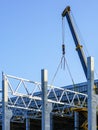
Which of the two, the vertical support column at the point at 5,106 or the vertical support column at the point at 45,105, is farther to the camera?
the vertical support column at the point at 5,106

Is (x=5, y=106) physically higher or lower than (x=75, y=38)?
lower

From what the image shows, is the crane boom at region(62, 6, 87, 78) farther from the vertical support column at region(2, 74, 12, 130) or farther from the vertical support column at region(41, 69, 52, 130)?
the vertical support column at region(2, 74, 12, 130)

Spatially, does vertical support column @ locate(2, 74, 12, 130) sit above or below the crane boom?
below

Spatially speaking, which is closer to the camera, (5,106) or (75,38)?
(5,106)

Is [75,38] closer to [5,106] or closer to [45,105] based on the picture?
[5,106]

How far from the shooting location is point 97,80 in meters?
70.2

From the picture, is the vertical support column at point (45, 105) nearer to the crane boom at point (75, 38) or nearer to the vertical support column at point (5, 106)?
the vertical support column at point (5, 106)

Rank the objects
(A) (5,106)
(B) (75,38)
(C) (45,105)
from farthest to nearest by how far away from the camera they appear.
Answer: (B) (75,38), (A) (5,106), (C) (45,105)

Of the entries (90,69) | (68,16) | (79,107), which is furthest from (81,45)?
(90,69)

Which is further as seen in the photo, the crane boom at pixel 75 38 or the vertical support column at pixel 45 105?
the crane boom at pixel 75 38

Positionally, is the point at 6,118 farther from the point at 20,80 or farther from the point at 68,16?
the point at 68,16

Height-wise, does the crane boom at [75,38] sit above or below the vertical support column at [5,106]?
above

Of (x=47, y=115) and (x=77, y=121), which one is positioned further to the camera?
(x=77, y=121)

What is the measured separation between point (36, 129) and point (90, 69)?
52021mm
